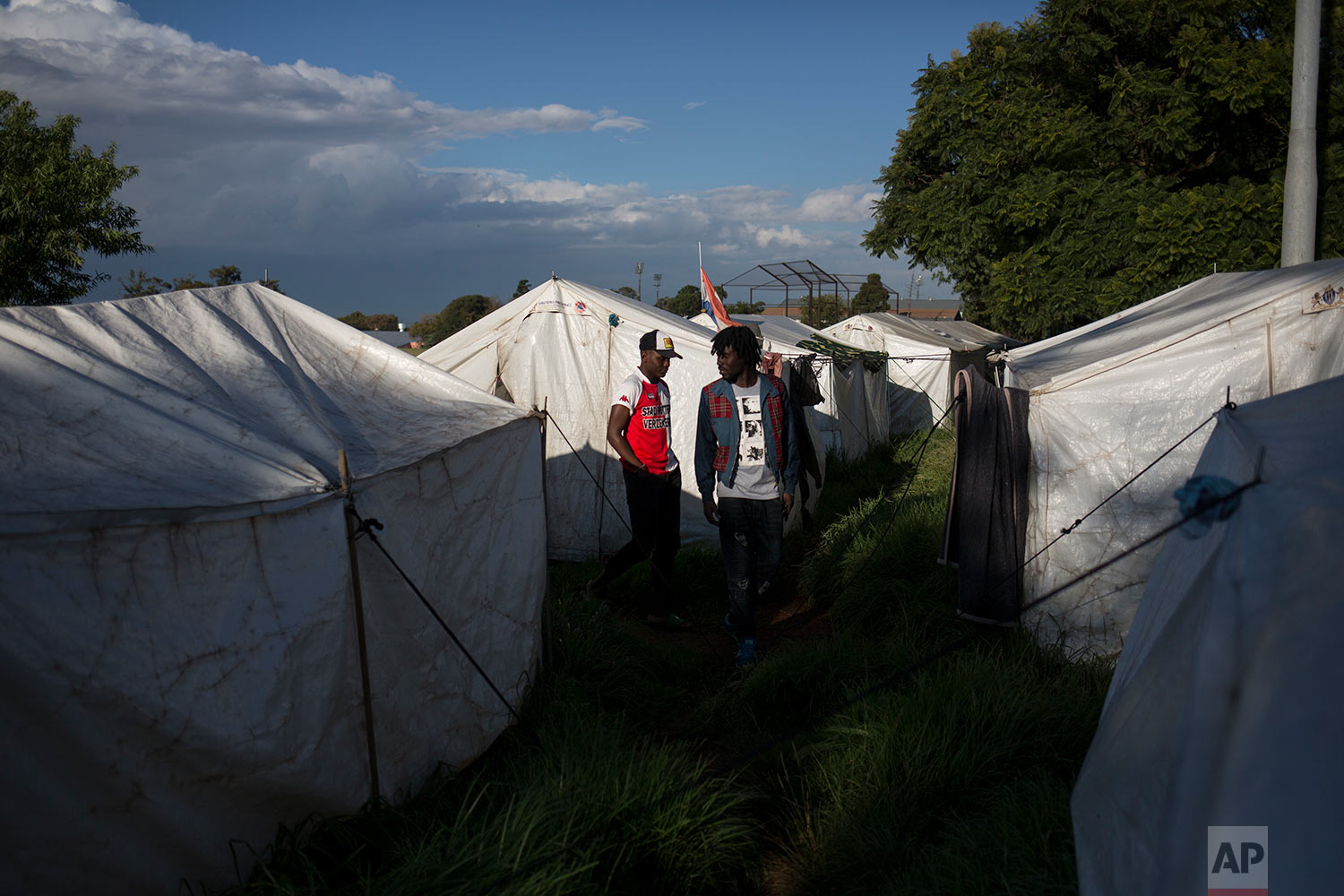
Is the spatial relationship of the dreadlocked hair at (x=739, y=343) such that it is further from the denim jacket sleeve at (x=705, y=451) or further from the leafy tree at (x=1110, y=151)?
the leafy tree at (x=1110, y=151)

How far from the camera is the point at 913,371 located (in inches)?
703

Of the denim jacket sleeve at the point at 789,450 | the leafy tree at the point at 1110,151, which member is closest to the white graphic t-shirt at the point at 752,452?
the denim jacket sleeve at the point at 789,450

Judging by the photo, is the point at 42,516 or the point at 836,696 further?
the point at 836,696

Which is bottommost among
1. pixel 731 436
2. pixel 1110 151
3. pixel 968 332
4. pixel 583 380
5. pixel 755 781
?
pixel 755 781

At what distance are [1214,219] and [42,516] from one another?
15.5 m

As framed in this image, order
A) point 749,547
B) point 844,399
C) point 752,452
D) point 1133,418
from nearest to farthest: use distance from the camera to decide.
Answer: point 1133,418 < point 752,452 < point 749,547 < point 844,399

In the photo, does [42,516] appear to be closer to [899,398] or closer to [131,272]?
[899,398]

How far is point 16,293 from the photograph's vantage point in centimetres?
1044

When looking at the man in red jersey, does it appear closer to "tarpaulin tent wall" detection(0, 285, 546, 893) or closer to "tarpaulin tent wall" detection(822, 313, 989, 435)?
"tarpaulin tent wall" detection(0, 285, 546, 893)

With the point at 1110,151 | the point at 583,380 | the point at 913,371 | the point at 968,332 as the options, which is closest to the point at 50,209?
the point at 583,380

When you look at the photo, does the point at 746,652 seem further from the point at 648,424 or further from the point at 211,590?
the point at 211,590

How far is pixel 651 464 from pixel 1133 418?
113 inches

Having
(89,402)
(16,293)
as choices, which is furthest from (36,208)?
(89,402)

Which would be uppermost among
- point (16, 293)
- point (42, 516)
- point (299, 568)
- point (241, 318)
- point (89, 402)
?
point (16, 293)
